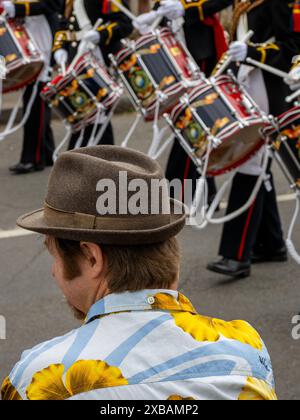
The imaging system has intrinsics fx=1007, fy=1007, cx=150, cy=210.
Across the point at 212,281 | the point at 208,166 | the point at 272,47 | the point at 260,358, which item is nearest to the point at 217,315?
the point at 212,281

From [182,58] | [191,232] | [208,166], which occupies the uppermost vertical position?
[182,58]

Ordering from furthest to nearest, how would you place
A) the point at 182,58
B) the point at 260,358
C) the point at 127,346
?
the point at 182,58 < the point at 260,358 < the point at 127,346

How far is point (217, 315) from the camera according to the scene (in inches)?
165

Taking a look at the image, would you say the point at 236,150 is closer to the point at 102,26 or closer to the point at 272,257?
the point at 272,257

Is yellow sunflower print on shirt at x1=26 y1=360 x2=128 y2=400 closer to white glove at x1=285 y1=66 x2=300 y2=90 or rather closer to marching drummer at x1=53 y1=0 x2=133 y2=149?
white glove at x1=285 y1=66 x2=300 y2=90

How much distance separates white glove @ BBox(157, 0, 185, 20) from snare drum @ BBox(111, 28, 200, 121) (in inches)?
9.4

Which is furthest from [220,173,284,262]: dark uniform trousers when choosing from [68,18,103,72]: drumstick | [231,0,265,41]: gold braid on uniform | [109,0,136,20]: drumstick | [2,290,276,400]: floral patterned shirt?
[2,290,276,400]: floral patterned shirt

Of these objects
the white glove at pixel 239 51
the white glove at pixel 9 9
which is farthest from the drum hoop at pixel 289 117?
the white glove at pixel 9 9

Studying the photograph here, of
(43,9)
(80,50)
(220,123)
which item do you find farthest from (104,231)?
(43,9)

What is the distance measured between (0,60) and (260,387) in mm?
3920

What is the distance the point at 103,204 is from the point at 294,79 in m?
2.42

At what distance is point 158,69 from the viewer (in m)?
4.95

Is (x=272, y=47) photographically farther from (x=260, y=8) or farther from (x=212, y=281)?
(x=212, y=281)

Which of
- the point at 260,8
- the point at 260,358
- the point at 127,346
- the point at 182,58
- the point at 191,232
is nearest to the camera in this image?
the point at 127,346
